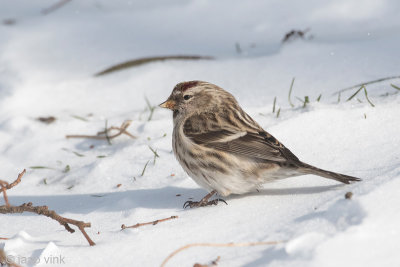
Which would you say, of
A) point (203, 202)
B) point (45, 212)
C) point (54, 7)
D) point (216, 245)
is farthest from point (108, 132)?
point (54, 7)

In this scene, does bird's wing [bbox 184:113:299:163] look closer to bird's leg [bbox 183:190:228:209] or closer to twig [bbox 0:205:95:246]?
bird's leg [bbox 183:190:228:209]

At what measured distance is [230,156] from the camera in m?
4.03

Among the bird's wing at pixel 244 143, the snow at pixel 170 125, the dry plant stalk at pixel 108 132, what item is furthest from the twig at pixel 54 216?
the dry plant stalk at pixel 108 132

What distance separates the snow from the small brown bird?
12cm

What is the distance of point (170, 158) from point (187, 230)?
153 centimetres

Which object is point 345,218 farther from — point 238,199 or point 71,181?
point 71,181

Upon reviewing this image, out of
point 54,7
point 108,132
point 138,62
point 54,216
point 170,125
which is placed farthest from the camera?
point 54,7

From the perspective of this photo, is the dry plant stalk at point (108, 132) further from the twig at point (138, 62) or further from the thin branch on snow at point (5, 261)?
the thin branch on snow at point (5, 261)

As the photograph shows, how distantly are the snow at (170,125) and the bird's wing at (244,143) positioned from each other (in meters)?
0.24

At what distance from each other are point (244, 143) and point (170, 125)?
1.69 meters

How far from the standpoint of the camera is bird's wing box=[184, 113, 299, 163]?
397 centimetres

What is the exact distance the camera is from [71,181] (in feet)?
16.2

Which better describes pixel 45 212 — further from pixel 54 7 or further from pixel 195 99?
pixel 54 7

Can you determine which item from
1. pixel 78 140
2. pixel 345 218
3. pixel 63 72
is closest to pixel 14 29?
pixel 63 72
